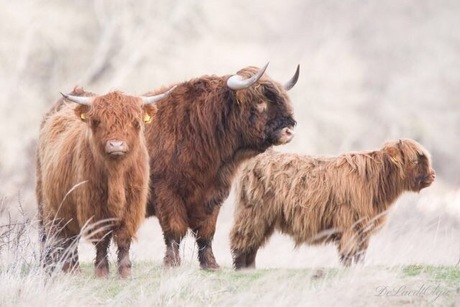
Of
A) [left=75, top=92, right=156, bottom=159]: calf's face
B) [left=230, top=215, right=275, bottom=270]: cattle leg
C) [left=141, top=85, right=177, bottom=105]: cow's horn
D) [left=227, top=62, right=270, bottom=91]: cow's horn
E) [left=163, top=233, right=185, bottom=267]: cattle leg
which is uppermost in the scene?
[left=227, top=62, right=270, bottom=91]: cow's horn

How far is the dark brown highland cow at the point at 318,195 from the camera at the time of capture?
9961 mm

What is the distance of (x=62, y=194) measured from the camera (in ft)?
27.5

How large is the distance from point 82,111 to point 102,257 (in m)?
1.03

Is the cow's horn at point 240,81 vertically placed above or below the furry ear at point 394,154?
above

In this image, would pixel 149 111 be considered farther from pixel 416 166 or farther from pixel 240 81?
pixel 416 166

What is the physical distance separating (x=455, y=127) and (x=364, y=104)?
9.33 feet

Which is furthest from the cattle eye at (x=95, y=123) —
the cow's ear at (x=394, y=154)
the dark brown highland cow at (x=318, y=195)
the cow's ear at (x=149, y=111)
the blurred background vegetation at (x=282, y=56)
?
the blurred background vegetation at (x=282, y=56)

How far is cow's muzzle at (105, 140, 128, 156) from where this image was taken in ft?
25.0

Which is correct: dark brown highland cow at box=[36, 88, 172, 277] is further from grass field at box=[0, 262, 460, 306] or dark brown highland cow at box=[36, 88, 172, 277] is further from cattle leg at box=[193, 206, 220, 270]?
cattle leg at box=[193, 206, 220, 270]

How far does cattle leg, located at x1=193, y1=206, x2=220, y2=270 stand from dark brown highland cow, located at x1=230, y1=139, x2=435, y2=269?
1026 millimetres

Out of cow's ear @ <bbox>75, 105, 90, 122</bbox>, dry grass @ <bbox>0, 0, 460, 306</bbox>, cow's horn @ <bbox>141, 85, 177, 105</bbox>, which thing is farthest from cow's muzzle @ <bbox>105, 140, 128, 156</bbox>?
dry grass @ <bbox>0, 0, 460, 306</bbox>

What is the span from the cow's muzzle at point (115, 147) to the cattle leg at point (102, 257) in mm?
734

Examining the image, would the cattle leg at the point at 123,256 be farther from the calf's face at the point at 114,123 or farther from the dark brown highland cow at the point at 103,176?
the calf's face at the point at 114,123

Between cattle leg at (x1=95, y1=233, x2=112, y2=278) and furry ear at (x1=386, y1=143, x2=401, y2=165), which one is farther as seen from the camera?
furry ear at (x1=386, y1=143, x2=401, y2=165)
